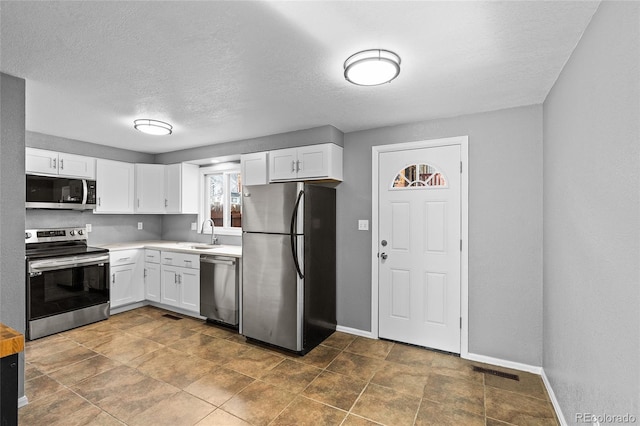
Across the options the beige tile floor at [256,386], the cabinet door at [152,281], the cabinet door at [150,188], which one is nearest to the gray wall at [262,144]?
the cabinet door at [150,188]

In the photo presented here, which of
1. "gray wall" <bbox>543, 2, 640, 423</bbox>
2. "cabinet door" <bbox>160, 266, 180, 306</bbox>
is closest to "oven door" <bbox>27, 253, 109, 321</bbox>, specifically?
"cabinet door" <bbox>160, 266, 180, 306</bbox>

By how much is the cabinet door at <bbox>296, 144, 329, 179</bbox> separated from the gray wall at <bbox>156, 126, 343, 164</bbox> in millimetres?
92

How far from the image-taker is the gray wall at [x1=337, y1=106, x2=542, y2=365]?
2645 mm

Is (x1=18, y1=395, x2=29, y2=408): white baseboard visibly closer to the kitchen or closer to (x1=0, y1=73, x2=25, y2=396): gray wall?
(x1=0, y1=73, x2=25, y2=396): gray wall

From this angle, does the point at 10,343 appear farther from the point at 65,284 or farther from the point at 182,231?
the point at 182,231

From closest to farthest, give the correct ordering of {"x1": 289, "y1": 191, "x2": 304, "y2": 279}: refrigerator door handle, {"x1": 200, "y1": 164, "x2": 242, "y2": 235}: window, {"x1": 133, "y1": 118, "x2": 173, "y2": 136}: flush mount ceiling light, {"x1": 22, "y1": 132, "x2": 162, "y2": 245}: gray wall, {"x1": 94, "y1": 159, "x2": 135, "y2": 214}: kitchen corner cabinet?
{"x1": 289, "y1": 191, "x2": 304, "y2": 279}: refrigerator door handle < {"x1": 133, "y1": 118, "x2": 173, "y2": 136}: flush mount ceiling light < {"x1": 22, "y1": 132, "x2": 162, "y2": 245}: gray wall < {"x1": 94, "y1": 159, "x2": 135, "y2": 214}: kitchen corner cabinet < {"x1": 200, "y1": 164, "x2": 242, "y2": 235}: window

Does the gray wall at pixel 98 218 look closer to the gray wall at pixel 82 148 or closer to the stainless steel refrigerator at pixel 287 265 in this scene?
the gray wall at pixel 82 148

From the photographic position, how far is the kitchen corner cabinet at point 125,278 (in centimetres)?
402

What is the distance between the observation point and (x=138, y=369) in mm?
2656

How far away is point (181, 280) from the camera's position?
13.1ft

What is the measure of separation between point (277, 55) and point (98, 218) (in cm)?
400

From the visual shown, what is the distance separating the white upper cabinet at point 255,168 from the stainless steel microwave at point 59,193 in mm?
2056

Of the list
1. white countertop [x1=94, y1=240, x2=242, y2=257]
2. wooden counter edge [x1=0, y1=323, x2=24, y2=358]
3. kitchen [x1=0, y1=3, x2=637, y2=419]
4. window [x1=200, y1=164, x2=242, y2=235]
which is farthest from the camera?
window [x1=200, y1=164, x2=242, y2=235]

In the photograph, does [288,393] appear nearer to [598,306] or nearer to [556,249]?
[598,306]
